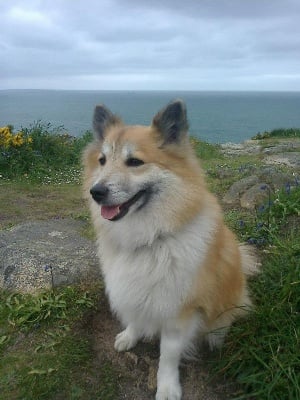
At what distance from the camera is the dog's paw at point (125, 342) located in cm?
278

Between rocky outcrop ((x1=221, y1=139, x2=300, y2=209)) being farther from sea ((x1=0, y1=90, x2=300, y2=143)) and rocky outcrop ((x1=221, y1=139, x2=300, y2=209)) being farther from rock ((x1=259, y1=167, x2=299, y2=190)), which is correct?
sea ((x1=0, y1=90, x2=300, y2=143))

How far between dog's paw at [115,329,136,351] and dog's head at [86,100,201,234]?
97 cm

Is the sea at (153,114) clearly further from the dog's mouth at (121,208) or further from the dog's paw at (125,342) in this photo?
the dog's paw at (125,342)

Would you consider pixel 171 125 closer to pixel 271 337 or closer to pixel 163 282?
pixel 163 282

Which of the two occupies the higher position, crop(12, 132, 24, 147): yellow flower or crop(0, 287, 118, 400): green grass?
crop(12, 132, 24, 147): yellow flower

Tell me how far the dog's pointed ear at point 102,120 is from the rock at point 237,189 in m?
→ 2.74

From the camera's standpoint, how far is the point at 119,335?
2.86m

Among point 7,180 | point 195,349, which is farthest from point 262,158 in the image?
point 195,349

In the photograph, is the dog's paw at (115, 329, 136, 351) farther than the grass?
Yes

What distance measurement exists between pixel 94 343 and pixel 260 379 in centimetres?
123

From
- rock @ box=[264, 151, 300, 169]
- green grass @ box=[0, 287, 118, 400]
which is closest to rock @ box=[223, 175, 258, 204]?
rock @ box=[264, 151, 300, 169]

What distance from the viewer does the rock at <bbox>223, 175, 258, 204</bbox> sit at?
202 inches

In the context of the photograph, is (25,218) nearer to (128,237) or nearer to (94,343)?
(94,343)

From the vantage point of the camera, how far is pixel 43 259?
11.1ft
